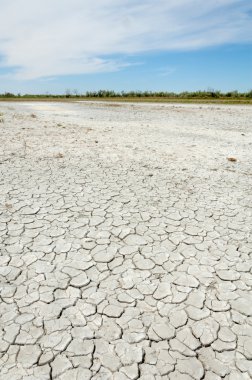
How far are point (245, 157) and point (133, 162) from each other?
294 centimetres

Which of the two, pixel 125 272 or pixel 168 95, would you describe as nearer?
pixel 125 272

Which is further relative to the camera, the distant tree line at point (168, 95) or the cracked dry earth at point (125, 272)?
the distant tree line at point (168, 95)

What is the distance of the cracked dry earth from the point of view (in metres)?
2.13

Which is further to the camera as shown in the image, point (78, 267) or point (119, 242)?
point (119, 242)

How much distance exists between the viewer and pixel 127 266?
316 cm

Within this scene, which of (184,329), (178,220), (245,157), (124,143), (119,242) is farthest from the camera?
(124,143)

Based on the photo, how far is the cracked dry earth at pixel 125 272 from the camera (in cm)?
213

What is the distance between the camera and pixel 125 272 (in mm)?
3070

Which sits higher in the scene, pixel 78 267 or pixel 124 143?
pixel 124 143

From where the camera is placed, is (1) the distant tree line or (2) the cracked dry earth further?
(1) the distant tree line

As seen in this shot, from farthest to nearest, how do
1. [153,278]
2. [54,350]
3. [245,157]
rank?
1. [245,157]
2. [153,278]
3. [54,350]

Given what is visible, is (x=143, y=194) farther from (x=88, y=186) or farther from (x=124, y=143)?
(x=124, y=143)

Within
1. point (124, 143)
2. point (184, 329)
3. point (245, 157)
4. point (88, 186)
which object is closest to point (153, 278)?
point (184, 329)

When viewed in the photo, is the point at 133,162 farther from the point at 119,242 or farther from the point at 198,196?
the point at 119,242
